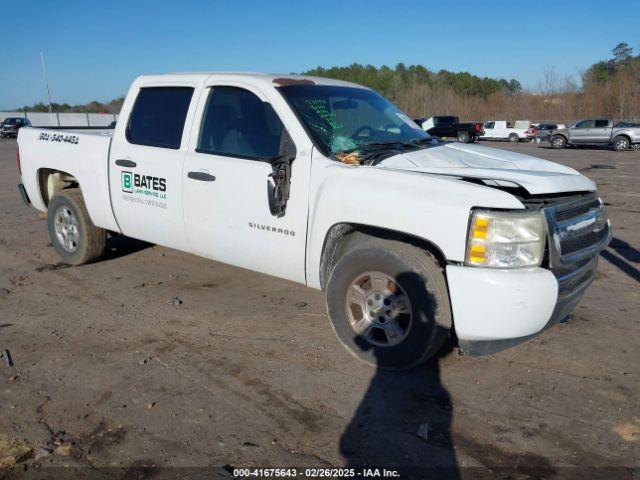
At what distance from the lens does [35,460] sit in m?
2.83

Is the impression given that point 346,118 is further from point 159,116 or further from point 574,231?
point 574,231

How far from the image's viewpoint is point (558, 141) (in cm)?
3167

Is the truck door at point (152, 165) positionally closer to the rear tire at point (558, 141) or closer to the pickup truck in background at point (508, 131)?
the rear tire at point (558, 141)

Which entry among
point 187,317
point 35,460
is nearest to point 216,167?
point 187,317

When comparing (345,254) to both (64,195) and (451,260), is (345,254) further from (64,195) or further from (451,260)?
(64,195)

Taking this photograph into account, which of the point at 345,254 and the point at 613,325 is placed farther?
the point at 613,325

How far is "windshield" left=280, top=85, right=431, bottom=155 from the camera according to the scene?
417cm

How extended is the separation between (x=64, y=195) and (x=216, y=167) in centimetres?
253

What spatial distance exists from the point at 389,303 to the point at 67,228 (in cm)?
419

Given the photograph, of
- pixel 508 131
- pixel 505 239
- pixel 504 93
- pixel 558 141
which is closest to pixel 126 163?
pixel 505 239

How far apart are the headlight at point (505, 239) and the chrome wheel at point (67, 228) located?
14.8ft

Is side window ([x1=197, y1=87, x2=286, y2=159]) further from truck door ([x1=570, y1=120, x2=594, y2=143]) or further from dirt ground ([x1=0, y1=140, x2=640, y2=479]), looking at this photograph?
truck door ([x1=570, y1=120, x2=594, y2=143])

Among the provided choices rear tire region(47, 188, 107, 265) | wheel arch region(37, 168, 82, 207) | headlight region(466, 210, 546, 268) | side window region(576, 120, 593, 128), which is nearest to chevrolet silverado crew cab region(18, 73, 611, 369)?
headlight region(466, 210, 546, 268)

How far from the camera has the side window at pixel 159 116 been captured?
15.9 ft
